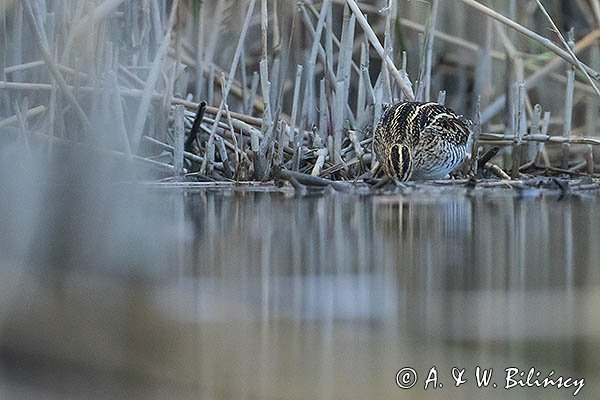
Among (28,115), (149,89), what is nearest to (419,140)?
(149,89)

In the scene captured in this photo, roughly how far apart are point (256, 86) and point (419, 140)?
78 cm

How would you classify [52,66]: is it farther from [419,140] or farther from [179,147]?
[419,140]

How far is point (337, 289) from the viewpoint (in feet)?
6.64

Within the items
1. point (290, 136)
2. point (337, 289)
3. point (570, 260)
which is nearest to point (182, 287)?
point (337, 289)

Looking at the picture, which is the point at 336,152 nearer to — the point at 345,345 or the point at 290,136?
the point at 290,136

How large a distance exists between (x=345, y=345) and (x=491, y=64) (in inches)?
193

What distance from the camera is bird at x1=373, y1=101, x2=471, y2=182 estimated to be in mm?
4758

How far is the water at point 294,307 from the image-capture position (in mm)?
1358

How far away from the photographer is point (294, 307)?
5.96 ft

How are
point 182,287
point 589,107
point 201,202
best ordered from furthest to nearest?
point 589,107
point 201,202
point 182,287

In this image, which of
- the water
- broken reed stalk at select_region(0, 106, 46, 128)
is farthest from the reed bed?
the water

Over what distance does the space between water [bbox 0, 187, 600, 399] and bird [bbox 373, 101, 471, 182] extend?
151 centimetres

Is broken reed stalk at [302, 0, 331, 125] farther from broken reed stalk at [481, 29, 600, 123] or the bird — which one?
broken reed stalk at [481, 29, 600, 123]

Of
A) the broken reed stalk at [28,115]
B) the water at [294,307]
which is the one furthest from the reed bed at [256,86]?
the water at [294,307]
